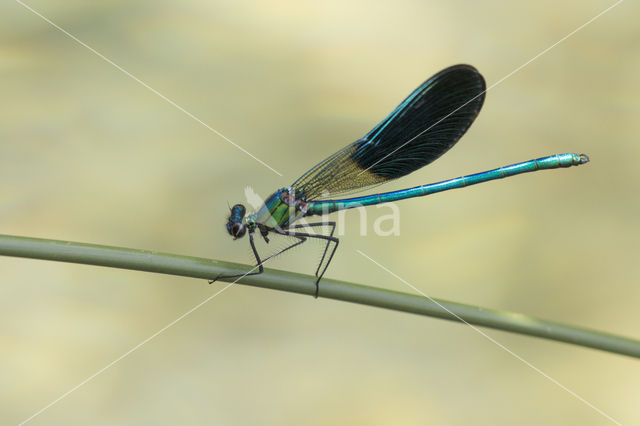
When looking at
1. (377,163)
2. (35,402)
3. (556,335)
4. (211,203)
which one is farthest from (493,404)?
(35,402)

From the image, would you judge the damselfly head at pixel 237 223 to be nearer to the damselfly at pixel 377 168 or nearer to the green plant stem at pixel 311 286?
the damselfly at pixel 377 168

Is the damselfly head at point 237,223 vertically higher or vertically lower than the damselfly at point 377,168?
lower

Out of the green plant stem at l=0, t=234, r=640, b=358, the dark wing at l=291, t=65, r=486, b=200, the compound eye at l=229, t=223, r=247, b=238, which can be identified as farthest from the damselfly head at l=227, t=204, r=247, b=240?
the green plant stem at l=0, t=234, r=640, b=358

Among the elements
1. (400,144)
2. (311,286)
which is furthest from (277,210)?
(311,286)

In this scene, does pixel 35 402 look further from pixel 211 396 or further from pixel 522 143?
pixel 522 143

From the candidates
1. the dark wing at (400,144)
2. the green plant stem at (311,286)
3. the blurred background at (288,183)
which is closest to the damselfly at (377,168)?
the dark wing at (400,144)

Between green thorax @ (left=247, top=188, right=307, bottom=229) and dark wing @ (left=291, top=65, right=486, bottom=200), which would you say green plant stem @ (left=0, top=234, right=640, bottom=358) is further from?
dark wing @ (left=291, top=65, right=486, bottom=200)

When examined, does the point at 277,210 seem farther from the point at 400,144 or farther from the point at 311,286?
the point at 311,286
